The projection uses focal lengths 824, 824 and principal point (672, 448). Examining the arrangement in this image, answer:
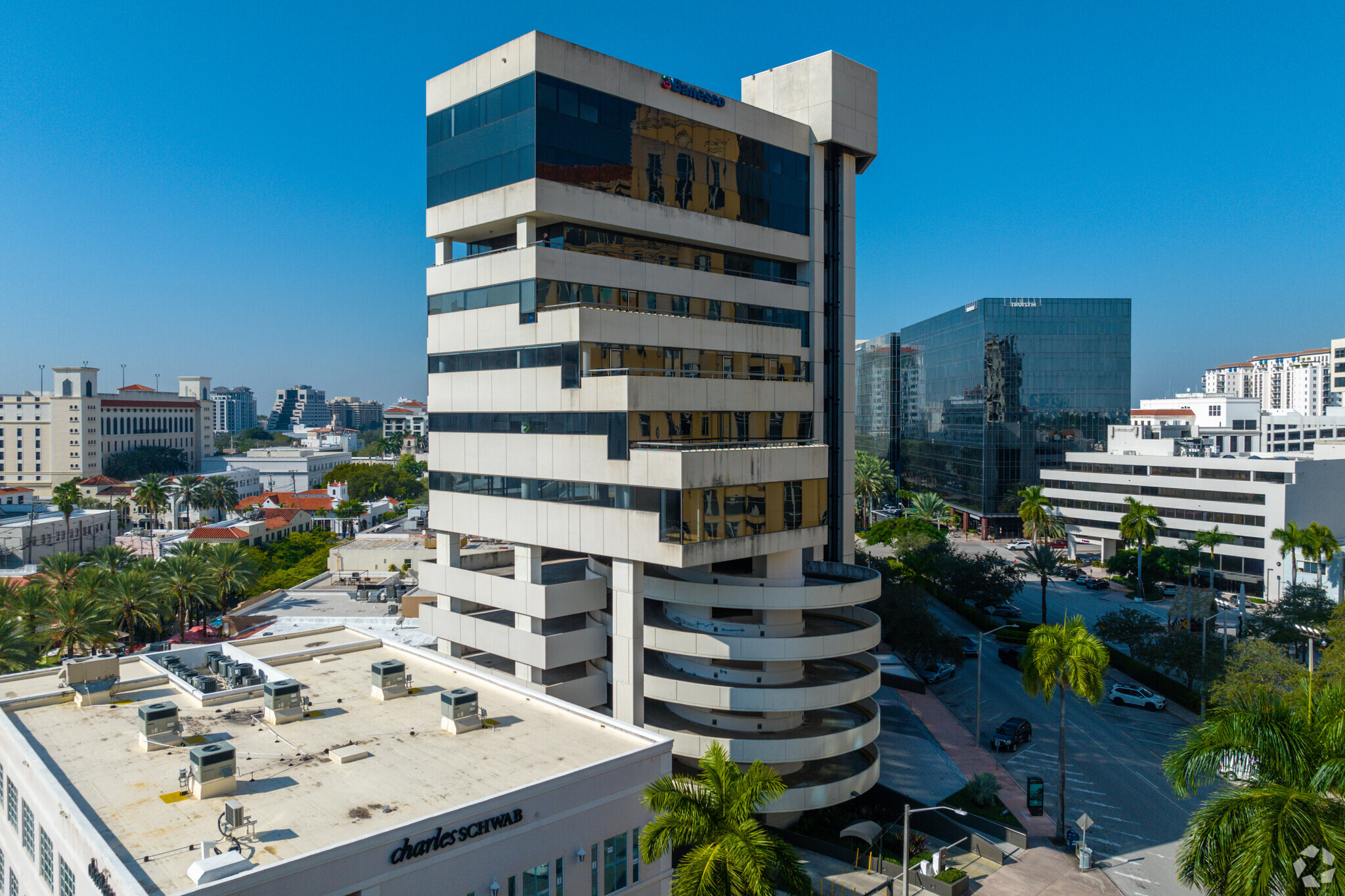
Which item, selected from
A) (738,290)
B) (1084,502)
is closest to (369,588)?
(738,290)

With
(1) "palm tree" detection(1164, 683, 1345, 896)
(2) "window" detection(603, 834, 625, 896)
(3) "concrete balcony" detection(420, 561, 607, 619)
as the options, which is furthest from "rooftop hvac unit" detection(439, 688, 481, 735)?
(1) "palm tree" detection(1164, 683, 1345, 896)

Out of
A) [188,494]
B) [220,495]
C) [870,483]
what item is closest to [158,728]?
[870,483]

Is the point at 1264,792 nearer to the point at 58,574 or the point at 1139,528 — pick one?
the point at 1139,528

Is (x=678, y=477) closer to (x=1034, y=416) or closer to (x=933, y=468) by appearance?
(x=1034, y=416)

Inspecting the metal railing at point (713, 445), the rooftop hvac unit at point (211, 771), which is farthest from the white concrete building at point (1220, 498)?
the rooftop hvac unit at point (211, 771)

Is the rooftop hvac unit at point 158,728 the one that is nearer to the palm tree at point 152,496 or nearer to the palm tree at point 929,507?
the palm tree at point 929,507
